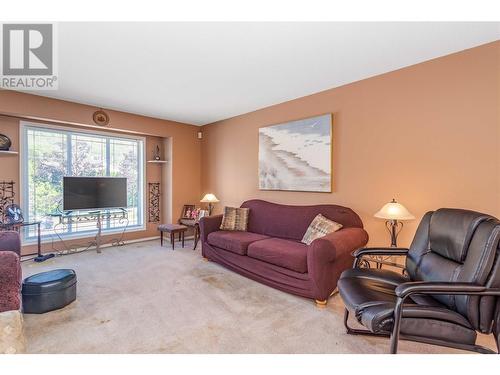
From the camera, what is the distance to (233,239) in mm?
3441

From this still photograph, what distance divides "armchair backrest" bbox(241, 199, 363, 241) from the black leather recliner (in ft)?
3.90

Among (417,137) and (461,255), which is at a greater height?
(417,137)

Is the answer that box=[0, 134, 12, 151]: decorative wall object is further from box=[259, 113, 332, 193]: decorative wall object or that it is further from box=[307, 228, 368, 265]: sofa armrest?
box=[307, 228, 368, 265]: sofa armrest

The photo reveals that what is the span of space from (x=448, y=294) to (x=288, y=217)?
89.3 inches

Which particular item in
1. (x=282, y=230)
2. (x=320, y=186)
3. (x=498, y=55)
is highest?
(x=498, y=55)

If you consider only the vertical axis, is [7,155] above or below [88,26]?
below

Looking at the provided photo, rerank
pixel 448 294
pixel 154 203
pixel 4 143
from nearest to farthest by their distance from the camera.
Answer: pixel 448 294
pixel 4 143
pixel 154 203

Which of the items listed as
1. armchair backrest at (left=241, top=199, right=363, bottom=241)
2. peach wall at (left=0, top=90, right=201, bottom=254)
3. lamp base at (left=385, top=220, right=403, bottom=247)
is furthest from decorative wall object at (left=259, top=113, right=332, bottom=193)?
peach wall at (left=0, top=90, right=201, bottom=254)

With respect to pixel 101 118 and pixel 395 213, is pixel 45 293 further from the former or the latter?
pixel 395 213

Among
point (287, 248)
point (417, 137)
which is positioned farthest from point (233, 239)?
point (417, 137)

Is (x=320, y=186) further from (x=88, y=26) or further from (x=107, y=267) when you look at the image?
(x=107, y=267)

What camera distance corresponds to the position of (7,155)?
3.71 metres
